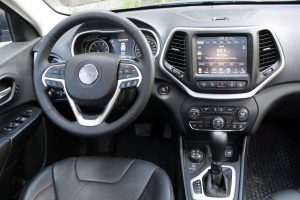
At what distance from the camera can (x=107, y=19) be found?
1.32 metres

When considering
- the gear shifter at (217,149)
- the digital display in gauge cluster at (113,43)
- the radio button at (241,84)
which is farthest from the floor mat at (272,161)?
the digital display in gauge cluster at (113,43)

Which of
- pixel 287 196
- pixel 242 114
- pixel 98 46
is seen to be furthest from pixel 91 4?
pixel 287 196

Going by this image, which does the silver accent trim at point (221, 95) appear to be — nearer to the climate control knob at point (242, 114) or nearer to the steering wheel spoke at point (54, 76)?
the climate control knob at point (242, 114)

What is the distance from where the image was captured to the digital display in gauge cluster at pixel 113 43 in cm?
163

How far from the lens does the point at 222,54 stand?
1.52 metres

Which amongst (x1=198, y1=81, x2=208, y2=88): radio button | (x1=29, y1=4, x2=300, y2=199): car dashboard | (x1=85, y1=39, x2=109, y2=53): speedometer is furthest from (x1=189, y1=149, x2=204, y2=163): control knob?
(x1=85, y1=39, x2=109, y2=53): speedometer

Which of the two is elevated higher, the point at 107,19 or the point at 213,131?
the point at 107,19

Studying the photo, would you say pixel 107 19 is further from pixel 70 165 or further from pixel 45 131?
pixel 45 131

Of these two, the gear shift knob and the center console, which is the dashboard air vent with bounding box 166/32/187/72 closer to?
the center console

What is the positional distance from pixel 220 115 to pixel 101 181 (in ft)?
1.78

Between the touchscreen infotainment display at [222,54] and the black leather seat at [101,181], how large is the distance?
0.45 meters

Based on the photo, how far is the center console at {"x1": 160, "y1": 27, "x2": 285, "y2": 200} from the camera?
1507 mm

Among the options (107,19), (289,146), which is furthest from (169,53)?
(289,146)

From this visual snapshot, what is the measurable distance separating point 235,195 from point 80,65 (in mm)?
824
